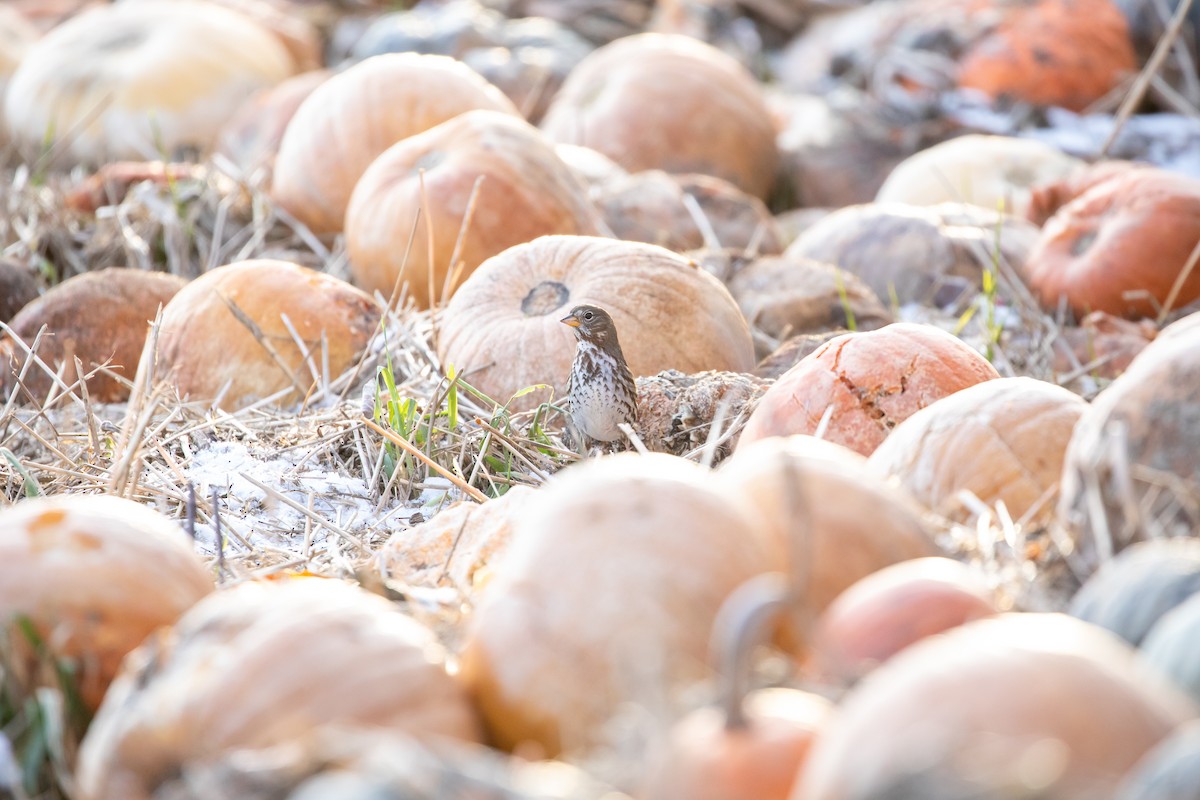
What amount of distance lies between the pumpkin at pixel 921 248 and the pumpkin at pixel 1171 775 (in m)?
3.60

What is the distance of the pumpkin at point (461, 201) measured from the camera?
4.29 metres

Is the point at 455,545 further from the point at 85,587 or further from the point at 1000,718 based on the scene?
the point at 1000,718

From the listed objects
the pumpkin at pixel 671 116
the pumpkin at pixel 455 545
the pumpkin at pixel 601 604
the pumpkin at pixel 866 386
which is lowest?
the pumpkin at pixel 671 116

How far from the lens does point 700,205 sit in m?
5.24

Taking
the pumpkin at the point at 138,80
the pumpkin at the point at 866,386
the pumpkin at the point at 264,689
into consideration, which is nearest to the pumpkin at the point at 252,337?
the pumpkin at the point at 866,386

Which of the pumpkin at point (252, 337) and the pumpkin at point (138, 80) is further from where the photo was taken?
the pumpkin at point (138, 80)

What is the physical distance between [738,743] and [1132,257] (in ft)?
12.2

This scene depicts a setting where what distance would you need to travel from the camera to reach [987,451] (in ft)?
7.54

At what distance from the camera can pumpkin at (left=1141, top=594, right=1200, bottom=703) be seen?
1421mm

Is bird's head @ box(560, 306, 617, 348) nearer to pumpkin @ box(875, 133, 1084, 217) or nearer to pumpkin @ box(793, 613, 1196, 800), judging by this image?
pumpkin @ box(793, 613, 1196, 800)

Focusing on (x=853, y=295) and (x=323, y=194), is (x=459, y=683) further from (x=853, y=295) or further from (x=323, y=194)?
(x=323, y=194)

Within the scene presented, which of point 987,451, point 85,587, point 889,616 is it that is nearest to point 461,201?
point 987,451

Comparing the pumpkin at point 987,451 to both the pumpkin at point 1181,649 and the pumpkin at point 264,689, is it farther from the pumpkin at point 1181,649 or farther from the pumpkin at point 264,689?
the pumpkin at point 264,689

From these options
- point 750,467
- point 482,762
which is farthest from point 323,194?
point 482,762
